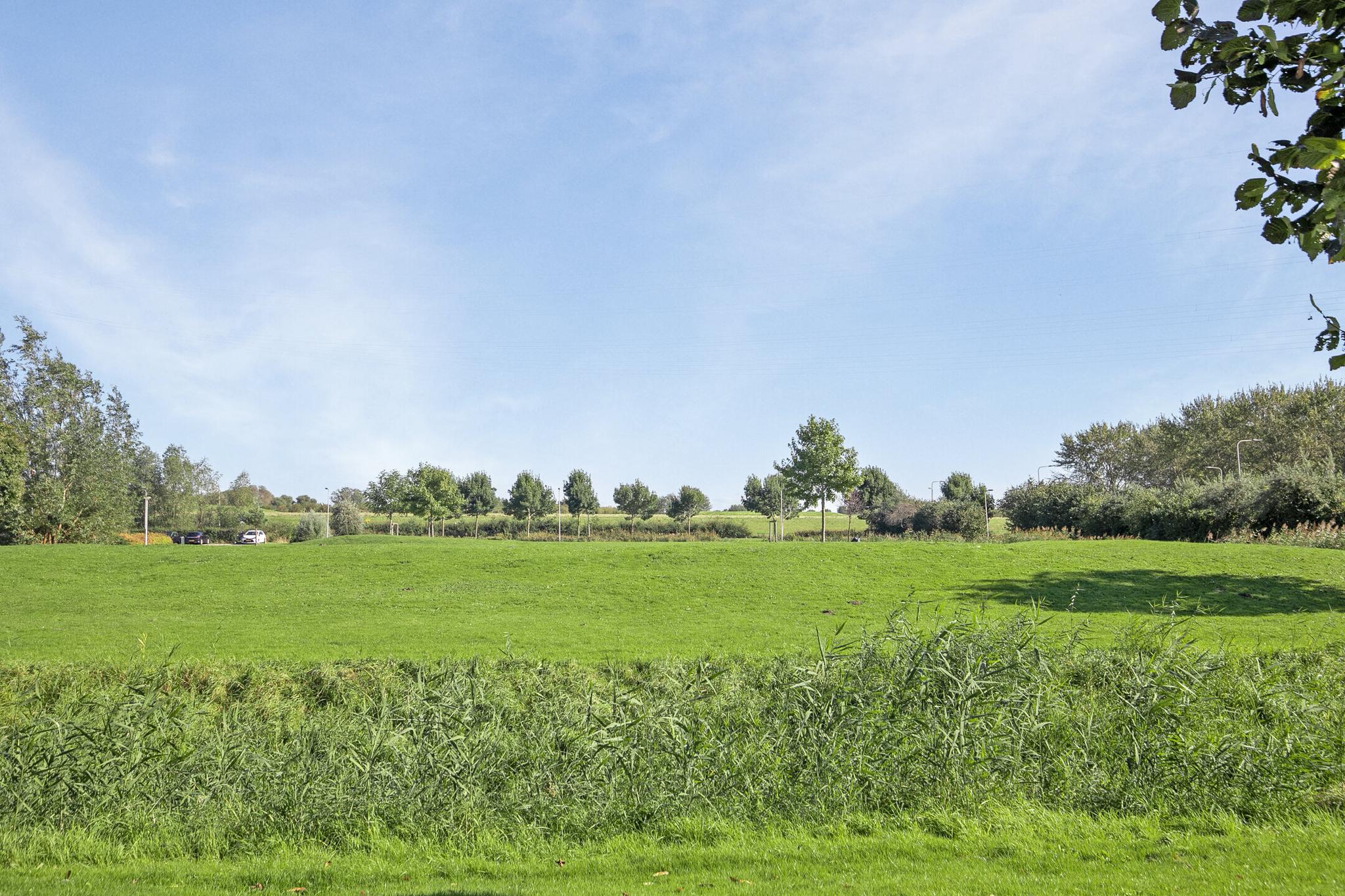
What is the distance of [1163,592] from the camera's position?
16359 millimetres

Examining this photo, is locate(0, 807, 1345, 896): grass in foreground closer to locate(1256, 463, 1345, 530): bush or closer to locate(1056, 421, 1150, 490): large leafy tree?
locate(1256, 463, 1345, 530): bush

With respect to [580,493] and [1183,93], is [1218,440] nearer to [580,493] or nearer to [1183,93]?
[580,493]

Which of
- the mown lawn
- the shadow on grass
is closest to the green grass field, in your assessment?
the mown lawn

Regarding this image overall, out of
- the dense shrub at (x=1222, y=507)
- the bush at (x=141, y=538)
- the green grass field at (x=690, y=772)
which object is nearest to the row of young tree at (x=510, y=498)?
the bush at (x=141, y=538)

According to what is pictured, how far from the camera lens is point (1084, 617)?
13.7 metres

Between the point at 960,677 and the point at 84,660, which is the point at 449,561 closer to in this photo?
the point at 84,660

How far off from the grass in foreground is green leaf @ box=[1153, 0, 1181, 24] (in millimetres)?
4196

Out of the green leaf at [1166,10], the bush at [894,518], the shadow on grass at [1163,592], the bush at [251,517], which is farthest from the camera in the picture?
the bush at [251,517]

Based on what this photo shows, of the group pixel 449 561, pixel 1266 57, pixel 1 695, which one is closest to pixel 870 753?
pixel 1266 57

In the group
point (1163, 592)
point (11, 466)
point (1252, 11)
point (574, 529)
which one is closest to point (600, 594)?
point (1163, 592)

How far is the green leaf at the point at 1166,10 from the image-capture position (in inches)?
96.4

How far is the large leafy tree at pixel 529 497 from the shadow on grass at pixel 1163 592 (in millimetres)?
43437

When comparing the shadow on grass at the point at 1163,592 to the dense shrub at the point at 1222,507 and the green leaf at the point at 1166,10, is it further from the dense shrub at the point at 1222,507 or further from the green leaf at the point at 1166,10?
the green leaf at the point at 1166,10

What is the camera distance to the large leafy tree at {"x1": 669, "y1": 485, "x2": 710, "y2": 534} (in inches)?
2591
